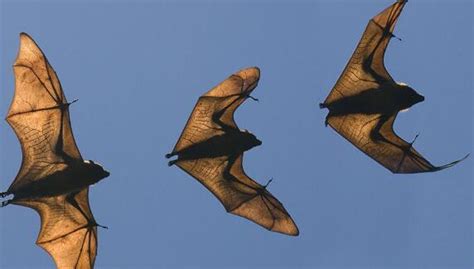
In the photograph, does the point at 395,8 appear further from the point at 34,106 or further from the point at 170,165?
the point at 34,106

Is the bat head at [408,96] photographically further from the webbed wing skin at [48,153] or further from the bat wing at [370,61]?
the webbed wing skin at [48,153]

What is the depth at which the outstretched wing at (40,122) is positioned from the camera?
28391 mm

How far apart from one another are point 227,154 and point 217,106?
237 cm

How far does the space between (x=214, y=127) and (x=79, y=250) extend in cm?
726

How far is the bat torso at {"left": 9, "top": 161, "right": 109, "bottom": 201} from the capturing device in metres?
29.3

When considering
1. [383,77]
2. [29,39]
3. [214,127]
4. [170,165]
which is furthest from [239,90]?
[29,39]

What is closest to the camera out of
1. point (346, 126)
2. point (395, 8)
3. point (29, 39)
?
point (29, 39)

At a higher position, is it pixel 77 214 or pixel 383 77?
pixel 383 77

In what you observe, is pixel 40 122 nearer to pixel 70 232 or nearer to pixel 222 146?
pixel 70 232

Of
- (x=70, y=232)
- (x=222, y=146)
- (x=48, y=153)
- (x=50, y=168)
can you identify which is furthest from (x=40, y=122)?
(x=222, y=146)

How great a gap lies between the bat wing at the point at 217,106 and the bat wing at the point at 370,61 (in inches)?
135

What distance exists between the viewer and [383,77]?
31.1 m

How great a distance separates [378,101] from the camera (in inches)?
1244

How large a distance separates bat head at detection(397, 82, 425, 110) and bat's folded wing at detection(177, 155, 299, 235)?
21.7ft
